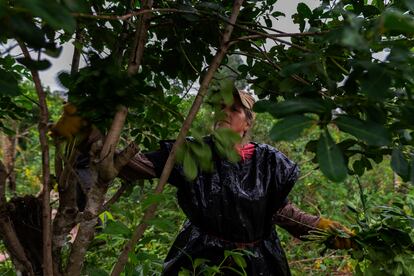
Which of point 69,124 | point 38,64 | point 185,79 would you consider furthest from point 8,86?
point 185,79

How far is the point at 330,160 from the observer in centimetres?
64

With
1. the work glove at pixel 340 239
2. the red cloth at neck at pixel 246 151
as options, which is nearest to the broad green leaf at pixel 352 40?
the work glove at pixel 340 239

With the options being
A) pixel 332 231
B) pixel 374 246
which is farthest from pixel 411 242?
pixel 332 231

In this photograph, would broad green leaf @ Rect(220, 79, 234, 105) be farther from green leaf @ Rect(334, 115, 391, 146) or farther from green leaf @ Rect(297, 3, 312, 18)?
green leaf @ Rect(297, 3, 312, 18)

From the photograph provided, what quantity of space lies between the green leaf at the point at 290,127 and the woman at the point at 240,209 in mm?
896

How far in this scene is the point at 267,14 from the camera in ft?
4.35

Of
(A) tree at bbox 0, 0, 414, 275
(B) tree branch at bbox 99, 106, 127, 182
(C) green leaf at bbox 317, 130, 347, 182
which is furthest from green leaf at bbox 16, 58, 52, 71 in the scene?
(C) green leaf at bbox 317, 130, 347, 182

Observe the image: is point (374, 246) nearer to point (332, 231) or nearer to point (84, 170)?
point (332, 231)

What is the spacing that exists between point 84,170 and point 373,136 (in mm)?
1136

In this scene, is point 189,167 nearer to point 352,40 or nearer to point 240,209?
point 352,40

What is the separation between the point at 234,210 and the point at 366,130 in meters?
1.00

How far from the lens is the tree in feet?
2.07

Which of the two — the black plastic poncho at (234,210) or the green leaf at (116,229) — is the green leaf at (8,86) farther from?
the black plastic poncho at (234,210)

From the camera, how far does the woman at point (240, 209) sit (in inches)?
63.6
